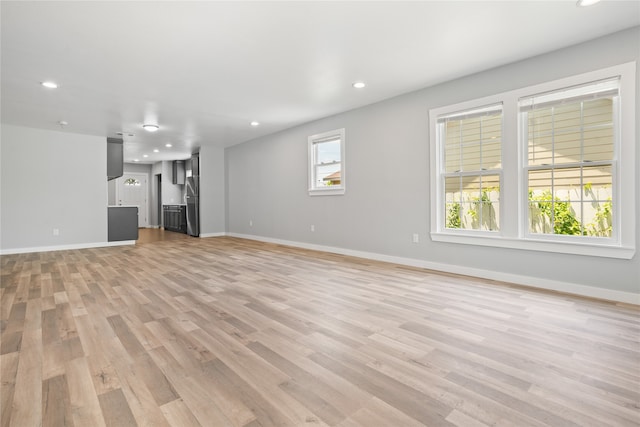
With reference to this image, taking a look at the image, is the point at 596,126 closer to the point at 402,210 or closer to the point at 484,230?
the point at 484,230

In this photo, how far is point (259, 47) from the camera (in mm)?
3223

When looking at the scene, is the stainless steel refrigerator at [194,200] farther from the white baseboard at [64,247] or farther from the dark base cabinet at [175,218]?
the white baseboard at [64,247]

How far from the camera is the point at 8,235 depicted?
6.12m

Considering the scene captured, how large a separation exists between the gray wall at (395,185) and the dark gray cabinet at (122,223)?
2.70 m

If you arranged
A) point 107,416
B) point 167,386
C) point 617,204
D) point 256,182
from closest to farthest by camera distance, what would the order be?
point 107,416, point 167,386, point 617,204, point 256,182

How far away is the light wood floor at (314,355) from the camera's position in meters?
1.42

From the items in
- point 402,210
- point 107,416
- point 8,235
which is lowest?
point 107,416

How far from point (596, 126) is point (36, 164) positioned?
354 inches

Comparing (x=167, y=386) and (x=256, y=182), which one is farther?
(x=256, y=182)

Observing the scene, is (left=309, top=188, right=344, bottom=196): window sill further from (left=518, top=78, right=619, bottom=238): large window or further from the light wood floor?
(left=518, top=78, right=619, bottom=238): large window

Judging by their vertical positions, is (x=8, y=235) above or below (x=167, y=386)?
above

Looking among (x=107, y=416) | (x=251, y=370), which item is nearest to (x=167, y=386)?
(x=107, y=416)

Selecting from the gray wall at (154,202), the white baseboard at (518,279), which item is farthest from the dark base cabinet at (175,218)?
the white baseboard at (518,279)

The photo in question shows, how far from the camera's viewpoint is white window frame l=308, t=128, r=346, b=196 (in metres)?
5.64
